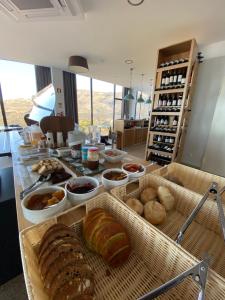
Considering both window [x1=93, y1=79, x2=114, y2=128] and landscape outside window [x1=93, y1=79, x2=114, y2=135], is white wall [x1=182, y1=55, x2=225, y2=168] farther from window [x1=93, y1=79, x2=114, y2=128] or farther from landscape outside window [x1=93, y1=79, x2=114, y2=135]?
window [x1=93, y1=79, x2=114, y2=128]

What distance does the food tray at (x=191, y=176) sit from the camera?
0.87 m

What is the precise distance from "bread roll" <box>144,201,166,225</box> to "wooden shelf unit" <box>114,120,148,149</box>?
4173 millimetres

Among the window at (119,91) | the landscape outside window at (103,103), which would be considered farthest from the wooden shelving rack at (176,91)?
the window at (119,91)

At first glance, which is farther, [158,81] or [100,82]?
[100,82]

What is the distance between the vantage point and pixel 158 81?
8.81ft

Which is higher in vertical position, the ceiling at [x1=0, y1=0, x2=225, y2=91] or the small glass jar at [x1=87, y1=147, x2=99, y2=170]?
the ceiling at [x1=0, y1=0, x2=225, y2=91]

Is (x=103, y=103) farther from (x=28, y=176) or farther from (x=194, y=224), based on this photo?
(x=194, y=224)

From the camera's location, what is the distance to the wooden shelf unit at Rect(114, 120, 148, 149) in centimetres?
482

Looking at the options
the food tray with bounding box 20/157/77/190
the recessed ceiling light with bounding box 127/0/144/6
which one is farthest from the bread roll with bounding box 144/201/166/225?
the recessed ceiling light with bounding box 127/0/144/6

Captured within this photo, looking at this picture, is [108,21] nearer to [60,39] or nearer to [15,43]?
[60,39]

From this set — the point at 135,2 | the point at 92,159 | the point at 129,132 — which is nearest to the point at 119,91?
the point at 129,132

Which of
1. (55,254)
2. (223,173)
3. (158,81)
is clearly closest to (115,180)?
(55,254)

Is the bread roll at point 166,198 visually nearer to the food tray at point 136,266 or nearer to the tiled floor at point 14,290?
the food tray at point 136,266

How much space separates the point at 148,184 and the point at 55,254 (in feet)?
1.85
